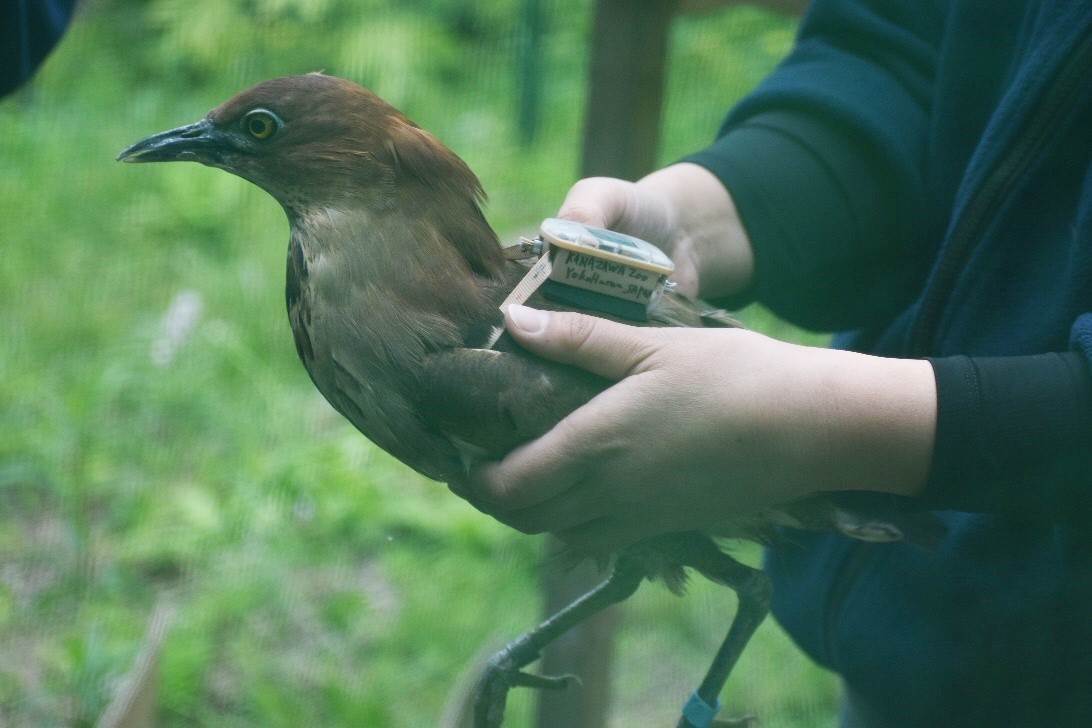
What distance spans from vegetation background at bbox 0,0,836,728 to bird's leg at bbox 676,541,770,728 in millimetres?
284

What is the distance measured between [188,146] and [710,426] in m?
0.58

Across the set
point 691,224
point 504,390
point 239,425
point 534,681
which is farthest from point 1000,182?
point 239,425

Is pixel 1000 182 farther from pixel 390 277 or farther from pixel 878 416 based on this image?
pixel 390 277

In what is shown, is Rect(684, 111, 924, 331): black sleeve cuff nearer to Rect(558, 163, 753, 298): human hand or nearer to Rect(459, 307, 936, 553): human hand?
Rect(558, 163, 753, 298): human hand

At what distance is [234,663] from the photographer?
201 cm

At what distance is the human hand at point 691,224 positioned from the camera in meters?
1.28

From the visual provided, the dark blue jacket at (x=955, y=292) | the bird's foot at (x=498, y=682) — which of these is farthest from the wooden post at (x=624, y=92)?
the bird's foot at (x=498, y=682)

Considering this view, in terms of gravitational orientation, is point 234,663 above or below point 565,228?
below

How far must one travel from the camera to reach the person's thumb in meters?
1.00

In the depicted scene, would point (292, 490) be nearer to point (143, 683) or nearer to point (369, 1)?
point (143, 683)

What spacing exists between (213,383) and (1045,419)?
2.01 m

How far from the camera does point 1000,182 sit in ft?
3.48

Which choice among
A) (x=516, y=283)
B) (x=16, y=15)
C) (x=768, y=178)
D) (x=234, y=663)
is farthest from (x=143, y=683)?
(x=768, y=178)

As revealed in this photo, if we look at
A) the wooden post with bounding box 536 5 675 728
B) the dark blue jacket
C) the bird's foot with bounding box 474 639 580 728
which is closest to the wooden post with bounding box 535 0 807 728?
the wooden post with bounding box 536 5 675 728
